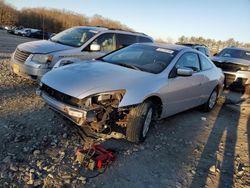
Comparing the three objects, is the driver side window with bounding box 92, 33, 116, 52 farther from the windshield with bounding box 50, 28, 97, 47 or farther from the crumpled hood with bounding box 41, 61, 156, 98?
the crumpled hood with bounding box 41, 61, 156, 98

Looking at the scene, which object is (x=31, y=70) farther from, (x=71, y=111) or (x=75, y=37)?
(x=71, y=111)

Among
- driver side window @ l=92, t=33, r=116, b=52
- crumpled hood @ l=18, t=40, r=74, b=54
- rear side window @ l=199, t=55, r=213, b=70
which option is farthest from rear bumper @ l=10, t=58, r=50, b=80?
rear side window @ l=199, t=55, r=213, b=70

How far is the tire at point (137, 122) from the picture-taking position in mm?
4559

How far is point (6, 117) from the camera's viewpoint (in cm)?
513

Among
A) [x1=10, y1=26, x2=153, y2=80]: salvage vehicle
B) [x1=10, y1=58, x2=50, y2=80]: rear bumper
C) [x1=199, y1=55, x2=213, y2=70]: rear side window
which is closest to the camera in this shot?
[x1=199, y1=55, x2=213, y2=70]: rear side window

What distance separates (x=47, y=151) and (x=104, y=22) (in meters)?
72.8

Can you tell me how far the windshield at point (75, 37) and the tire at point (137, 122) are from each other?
415cm

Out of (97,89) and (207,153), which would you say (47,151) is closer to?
(97,89)

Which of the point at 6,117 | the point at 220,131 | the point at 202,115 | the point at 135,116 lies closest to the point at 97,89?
the point at 135,116

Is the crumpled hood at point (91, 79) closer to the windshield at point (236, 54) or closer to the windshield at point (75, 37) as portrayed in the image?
the windshield at point (75, 37)

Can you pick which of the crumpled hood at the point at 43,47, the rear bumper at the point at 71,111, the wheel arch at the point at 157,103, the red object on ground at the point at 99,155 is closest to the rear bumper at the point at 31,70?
the crumpled hood at the point at 43,47

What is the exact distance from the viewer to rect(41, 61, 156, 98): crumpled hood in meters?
4.34

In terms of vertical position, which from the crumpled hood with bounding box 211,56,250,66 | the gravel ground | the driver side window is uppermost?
the driver side window

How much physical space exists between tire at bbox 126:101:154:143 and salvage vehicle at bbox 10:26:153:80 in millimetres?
2959
